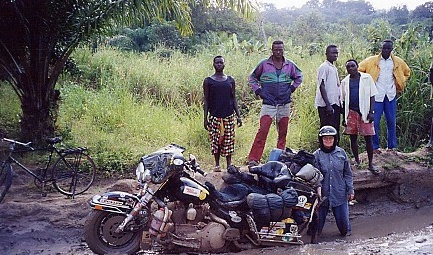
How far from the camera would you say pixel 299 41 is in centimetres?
2367

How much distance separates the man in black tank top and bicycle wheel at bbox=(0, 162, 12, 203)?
263 cm

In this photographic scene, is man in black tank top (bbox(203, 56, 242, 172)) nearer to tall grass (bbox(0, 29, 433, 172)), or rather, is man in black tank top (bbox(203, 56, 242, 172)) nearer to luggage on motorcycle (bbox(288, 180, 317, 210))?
tall grass (bbox(0, 29, 433, 172))

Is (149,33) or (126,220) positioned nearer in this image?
(126,220)

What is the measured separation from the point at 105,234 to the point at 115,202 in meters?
0.36

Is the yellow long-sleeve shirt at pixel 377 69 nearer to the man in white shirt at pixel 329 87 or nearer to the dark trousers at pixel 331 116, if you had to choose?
the man in white shirt at pixel 329 87

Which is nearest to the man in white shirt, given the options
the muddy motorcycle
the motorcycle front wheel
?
the muddy motorcycle

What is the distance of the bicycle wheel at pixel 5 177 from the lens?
624cm

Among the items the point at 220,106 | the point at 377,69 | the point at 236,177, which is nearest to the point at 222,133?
the point at 220,106

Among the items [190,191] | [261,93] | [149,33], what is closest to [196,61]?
[149,33]

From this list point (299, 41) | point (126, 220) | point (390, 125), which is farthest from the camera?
point (299, 41)

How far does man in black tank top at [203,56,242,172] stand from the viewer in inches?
269

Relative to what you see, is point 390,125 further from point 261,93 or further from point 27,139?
point 27,139

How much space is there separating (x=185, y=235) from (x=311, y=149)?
4.61 m

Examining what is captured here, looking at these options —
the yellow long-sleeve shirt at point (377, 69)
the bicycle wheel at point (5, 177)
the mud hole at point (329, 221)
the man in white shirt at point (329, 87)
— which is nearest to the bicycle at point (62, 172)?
the mud hole at point (329, 221)
